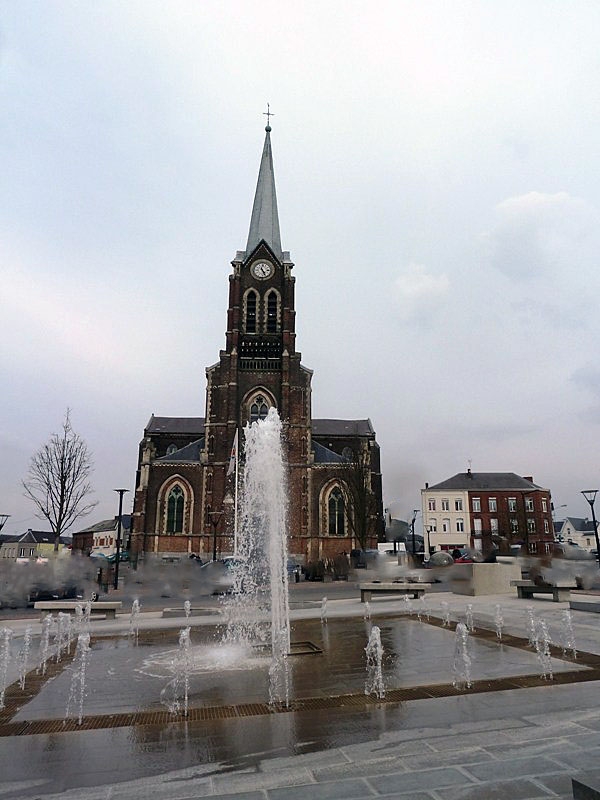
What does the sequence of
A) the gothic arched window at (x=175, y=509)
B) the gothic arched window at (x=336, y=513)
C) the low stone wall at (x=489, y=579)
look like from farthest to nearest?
the gothic arched window at (x=336, y=513)
the gothic arched window at (x=175, y=509)
the low stone wall at (x=489, y=579)

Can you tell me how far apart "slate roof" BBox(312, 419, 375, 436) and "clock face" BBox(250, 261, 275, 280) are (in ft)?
61.7

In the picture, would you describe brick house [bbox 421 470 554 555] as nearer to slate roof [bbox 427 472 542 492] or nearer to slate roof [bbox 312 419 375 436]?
slate roof [bbox 427 472 542 492]

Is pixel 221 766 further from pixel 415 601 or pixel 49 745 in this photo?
pixel 415 601

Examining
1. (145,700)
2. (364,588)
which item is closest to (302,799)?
(145,700)

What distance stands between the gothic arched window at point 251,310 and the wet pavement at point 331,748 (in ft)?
149

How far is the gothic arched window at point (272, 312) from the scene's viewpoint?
51.9 meters

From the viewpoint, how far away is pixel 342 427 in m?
64.5

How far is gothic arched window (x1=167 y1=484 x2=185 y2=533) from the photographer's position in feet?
153

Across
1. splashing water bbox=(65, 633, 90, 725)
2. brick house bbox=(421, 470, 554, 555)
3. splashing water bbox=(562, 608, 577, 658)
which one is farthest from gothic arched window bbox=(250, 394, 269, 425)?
splashing water bbox=(65, 633, 90, 725)

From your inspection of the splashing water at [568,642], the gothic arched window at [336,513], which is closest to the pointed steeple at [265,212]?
the gothic arched window at [336,513]

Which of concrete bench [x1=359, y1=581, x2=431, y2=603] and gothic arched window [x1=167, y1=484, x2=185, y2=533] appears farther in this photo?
gothic arched window [x1=167, y1=484, x2=185, y2=533]

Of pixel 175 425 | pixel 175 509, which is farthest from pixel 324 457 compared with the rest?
pixel 175 425

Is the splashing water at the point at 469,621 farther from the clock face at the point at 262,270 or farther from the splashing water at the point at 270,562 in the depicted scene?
the clock face at the point at 262,270

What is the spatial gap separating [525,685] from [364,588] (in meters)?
11.5
